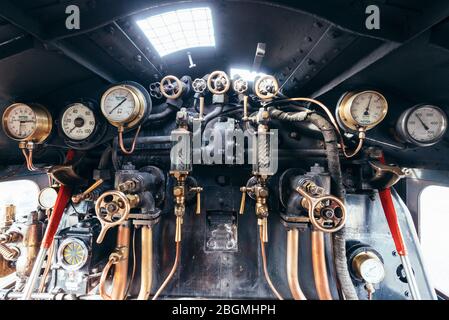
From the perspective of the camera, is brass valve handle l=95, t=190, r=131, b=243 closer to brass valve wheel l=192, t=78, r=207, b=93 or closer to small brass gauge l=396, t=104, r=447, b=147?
brass valve wheel l=192, t=78, r=207, b=93

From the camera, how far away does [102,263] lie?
5.86ft

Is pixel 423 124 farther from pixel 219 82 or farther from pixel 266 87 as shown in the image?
pixel 219 82

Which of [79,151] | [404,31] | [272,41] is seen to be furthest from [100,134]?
[404,31]

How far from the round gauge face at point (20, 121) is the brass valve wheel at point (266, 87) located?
1874mm

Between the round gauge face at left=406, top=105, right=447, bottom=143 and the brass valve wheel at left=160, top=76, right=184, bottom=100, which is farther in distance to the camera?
the brass valve wheel at left=160, top=76, right=184, bottom=100

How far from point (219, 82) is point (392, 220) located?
1.88 metres

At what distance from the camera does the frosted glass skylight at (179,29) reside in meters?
1.72

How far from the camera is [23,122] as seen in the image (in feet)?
5.56

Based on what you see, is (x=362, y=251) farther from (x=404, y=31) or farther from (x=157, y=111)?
(x=157, y=111)

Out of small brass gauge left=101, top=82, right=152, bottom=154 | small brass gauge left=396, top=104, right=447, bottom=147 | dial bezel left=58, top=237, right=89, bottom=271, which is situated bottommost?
dial bezel left=58, top=237, right=89, bottom=271

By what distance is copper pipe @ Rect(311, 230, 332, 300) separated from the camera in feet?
5.48

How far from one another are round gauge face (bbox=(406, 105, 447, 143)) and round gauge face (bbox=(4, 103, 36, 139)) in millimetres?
3084

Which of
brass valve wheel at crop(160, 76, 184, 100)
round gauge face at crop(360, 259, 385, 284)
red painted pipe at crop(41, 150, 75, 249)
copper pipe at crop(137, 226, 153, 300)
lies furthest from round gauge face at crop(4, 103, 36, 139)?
round gauge face at crop(360, 259, 385, 284)

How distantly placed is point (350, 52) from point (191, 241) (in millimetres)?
1991
